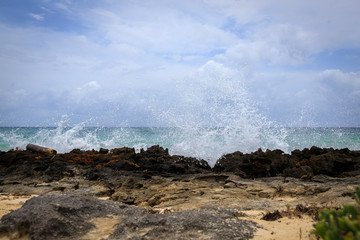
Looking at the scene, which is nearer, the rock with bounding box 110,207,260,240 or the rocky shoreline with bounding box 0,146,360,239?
the rock with bounding box 110,207,260,240

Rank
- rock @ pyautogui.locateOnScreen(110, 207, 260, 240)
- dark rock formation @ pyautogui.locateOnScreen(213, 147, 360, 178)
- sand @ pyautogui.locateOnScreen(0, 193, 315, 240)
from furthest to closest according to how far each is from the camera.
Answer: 1. dark rock formation @ pyautogui.locateOnScreen(213, 147, 360, 178)
2. sand @ pyautogui.locateOnScreen(0, 193, 315, 240)
3. rock @ pyautogui.locateOnScreen(110, 207, 260, 240)

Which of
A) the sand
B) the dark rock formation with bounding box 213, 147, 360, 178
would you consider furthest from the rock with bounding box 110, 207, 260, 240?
the dark rock formation with bounding box 213, 147, 360, 178

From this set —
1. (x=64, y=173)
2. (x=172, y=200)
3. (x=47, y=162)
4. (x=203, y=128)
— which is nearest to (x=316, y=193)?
(x=172, y=200)

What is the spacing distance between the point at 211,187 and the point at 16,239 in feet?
14.0

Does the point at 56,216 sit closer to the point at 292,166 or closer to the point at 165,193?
the point at 165,193

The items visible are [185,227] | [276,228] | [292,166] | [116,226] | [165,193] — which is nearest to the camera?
[185,227]

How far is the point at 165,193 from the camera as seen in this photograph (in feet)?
20.9

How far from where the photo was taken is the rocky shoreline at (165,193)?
348 cm

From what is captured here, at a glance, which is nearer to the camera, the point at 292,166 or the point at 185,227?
the point at 185,227

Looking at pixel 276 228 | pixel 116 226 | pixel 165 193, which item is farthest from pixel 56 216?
pixel 165 193

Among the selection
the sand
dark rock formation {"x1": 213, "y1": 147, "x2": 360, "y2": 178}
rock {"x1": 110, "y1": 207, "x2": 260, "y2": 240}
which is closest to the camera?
rock {"x1": 110, "y1": 207, "x2": 260, "y2": 240}

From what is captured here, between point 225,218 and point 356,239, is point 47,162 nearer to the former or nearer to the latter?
point 225,218

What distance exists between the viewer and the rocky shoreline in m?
3.48

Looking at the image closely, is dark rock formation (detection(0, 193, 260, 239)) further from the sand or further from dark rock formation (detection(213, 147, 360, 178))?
dark rock formation (detection(213, 147, 360, 178))
